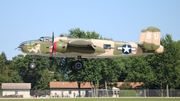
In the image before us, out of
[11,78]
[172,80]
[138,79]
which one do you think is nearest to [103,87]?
[138,79]

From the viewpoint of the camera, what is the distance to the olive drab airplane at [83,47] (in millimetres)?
38281

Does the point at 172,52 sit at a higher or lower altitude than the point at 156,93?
higher

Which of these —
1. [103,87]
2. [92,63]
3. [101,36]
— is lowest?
[103,87]

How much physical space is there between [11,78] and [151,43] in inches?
3173

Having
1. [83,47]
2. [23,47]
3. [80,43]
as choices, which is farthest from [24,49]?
[83,47]

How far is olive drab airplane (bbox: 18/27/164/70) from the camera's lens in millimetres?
38281

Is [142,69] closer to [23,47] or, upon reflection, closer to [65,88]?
[65,88]

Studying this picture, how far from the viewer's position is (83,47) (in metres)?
39.0

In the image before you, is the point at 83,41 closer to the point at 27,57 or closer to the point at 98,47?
the point at 98,47

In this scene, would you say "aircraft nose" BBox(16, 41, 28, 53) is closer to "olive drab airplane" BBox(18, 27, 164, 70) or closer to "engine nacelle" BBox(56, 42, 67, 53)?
"olive drab airplane" BBox(18, 27, 164, 70)

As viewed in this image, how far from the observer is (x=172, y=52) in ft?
275

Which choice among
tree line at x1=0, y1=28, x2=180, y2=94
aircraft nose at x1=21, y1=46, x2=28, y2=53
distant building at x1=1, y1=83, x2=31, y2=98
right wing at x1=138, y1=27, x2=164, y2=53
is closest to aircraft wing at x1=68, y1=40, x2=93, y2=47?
aircraft nose at x1=21, y1=46, x2=28, y2=53

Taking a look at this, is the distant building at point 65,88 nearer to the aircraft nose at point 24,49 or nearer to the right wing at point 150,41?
the right wing at point 150,41

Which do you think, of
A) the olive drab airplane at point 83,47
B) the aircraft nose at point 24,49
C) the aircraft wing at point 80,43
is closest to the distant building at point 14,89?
the olive drab airplane at point 83,47
